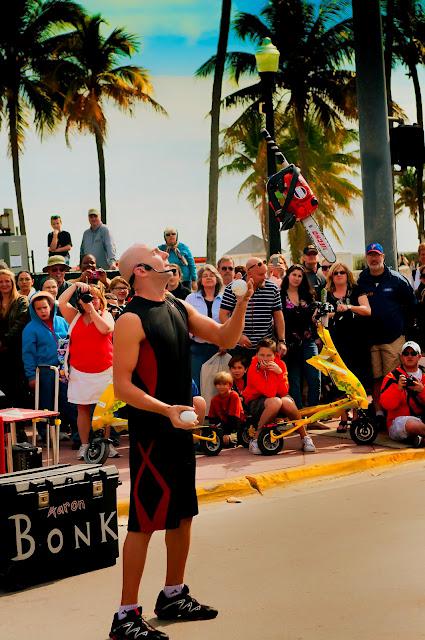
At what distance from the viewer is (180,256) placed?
50.0 feet

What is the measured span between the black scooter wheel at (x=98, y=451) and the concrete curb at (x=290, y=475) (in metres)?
1.53

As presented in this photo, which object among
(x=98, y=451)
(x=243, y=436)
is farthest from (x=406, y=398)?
(x=98, y=451)

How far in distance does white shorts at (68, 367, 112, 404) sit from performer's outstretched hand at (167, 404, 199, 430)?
557 cm

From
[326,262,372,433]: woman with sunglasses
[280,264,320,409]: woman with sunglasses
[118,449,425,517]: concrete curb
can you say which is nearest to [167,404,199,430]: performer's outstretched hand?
[118,449,425,517]: concrete curb

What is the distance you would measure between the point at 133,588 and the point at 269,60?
12.5 metres

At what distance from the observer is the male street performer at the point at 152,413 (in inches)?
227

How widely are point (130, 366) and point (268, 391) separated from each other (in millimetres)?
5696

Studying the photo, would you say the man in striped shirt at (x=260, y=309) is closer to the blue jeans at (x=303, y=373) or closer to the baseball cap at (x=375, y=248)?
the blue jeans at (x=303, y=373)

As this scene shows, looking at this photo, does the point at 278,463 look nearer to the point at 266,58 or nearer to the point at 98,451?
the point at 98,451

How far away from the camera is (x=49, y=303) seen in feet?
39.2

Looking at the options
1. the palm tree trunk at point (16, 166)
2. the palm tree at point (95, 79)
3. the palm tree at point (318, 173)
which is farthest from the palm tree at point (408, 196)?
the palm tree trunk at point (16, 166)

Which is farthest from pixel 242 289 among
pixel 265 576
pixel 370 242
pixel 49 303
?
pixel 370 242

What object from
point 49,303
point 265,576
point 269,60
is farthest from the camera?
point 269,60

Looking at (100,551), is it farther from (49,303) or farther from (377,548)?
(49,303)
